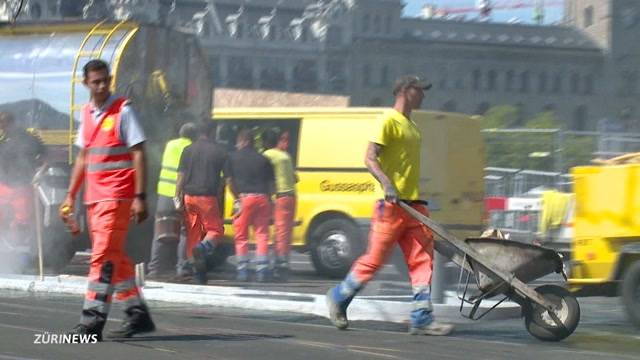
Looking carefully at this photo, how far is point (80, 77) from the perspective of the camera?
1416cm

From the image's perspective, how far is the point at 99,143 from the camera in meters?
7.73

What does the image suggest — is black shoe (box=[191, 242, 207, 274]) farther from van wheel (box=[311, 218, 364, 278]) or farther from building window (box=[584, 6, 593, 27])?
building window (box=[584, 6, 593, 27])

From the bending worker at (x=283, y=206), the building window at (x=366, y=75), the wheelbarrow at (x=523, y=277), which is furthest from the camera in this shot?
the building window at (x=366, y=75)

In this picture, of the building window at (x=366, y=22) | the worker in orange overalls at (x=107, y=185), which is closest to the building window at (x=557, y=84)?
the building window at (x=366, y=22)

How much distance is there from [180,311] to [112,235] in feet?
8.28

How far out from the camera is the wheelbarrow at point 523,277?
855cm

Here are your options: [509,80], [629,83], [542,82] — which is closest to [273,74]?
[509,80]

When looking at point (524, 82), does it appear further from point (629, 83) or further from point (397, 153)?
point (397, 153)

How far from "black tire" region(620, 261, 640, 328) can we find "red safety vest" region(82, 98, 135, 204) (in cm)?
399

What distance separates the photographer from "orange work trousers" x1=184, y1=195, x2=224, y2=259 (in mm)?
12477

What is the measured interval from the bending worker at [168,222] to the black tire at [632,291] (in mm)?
4786

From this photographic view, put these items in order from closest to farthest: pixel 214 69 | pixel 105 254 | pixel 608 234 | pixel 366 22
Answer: pixel 105 254
pixel 608 234
pixel 214 69
pixel 366 22

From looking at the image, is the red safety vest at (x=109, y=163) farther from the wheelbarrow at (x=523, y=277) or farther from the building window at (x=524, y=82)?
the building window at (x=524, y=82)

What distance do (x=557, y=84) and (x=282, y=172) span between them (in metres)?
28.3
